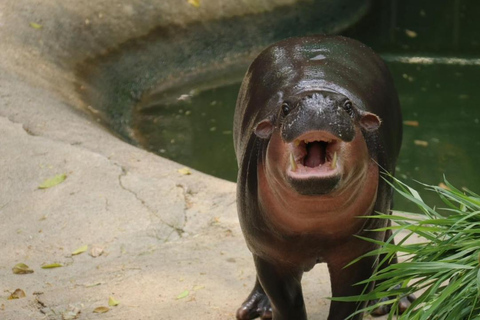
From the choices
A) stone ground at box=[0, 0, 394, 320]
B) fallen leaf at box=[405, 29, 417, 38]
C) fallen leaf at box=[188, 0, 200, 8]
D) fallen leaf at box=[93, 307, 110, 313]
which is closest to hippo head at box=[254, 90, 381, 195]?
stone ground at box=[0, 0, 394, 320]

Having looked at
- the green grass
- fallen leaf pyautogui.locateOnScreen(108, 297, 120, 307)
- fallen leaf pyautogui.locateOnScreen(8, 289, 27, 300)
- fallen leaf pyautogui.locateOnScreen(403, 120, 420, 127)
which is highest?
the green grass

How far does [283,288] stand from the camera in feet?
12.8

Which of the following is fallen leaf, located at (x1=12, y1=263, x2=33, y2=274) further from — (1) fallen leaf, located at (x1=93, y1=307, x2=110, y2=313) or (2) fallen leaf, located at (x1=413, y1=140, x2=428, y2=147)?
(2) fallen leaf, located at (x1=413, y1=140, x2=428, y2=147)

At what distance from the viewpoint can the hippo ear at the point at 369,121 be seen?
3.50 meters

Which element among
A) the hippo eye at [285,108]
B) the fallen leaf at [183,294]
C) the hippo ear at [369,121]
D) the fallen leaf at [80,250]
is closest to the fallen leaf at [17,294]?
the fallen leaf at [80,250]

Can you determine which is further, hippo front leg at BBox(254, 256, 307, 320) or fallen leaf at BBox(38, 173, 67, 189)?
fallen leaf at BBox(38, 173, 67, 189)

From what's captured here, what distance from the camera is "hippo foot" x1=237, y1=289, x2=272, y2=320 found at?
451cm

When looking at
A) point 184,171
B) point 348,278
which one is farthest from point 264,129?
point 184,171

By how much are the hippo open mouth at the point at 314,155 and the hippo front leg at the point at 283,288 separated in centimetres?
68

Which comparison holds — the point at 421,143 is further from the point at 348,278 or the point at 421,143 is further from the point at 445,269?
the point at 445,269

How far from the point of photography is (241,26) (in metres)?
10.8

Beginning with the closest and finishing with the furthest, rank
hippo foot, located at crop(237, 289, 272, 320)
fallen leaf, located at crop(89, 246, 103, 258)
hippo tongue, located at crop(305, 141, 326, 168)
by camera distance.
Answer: hippo tongue, located at crop(305, 141, 326, 168)
hippo foot, located at crop(237, 289, 272, 320)
fallen leaf, located at crop(89, 246, 103, 258)

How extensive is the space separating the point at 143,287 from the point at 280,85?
145cm

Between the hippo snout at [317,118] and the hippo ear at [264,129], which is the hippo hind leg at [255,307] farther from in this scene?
the hippo snout at [317,118]
